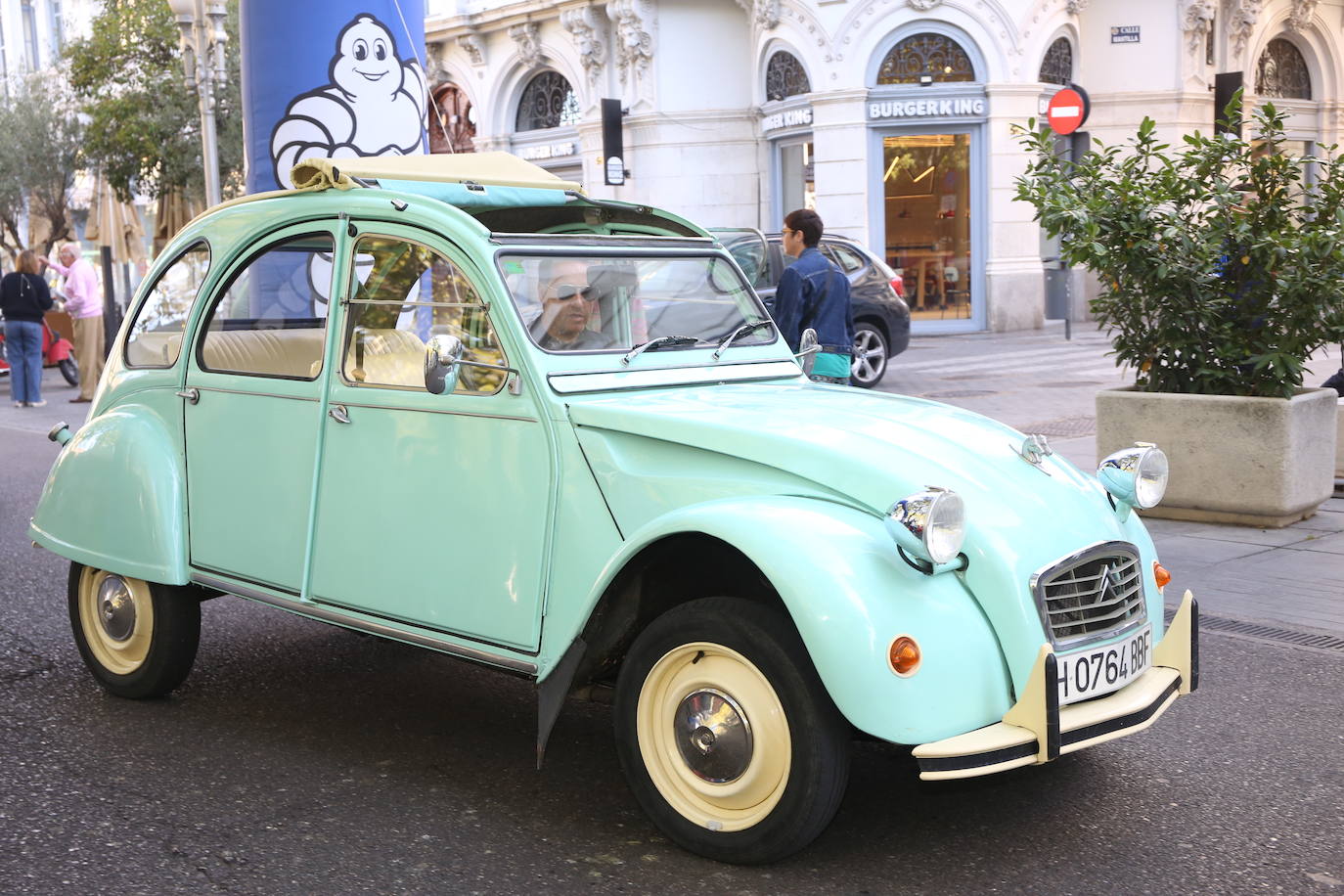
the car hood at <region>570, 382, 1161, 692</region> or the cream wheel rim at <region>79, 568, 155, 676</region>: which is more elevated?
the car hood at <region>570, 382, 1161, 692</region>

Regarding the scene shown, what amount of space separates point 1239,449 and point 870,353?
790cm

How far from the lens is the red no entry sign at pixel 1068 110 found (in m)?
16.1

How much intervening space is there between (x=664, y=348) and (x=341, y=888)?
1.91 meters

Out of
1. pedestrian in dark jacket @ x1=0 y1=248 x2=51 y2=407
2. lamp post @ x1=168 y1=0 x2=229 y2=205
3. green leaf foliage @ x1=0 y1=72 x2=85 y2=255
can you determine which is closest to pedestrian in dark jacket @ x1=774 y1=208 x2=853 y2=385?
lamp post @ x1=168 y1=0 x2=229 y2=205

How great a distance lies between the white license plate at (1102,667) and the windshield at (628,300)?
1.66 meters

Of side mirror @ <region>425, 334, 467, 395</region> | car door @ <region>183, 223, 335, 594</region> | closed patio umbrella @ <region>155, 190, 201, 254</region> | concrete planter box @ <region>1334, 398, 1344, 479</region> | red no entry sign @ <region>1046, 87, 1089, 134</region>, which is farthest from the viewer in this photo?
closed patio umbrella @ <region>155, 190, 201, 254</region>

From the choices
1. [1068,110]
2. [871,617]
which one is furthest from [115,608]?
[1068,110]

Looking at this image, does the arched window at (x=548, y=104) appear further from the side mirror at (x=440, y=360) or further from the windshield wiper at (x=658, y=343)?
the side mirror at (x=440, y=360)

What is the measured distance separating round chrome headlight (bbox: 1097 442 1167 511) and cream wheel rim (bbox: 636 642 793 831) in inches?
50.9

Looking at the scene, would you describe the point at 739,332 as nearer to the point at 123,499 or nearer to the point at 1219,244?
the point at 123,499

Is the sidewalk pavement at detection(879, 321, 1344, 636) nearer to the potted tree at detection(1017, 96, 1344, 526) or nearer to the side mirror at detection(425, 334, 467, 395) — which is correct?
the potted tree at detection(1017, 96, 1344, 526)

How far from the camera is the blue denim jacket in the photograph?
8492 mm

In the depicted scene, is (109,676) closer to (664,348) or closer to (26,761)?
(26,761)

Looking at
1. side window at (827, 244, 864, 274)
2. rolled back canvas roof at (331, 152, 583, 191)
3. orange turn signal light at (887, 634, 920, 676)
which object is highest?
rolled back canvas roof at (331, 152, 583, 191)
